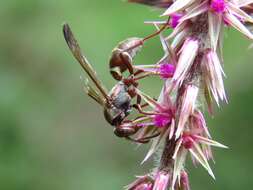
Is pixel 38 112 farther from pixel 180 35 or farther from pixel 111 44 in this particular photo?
pixel 180 35

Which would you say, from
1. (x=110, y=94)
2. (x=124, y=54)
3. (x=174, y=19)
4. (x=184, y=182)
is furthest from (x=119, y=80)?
(x=184, y=182)

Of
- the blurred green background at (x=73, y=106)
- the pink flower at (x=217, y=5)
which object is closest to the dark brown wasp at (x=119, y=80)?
the pink flower at (x=217, y=5)

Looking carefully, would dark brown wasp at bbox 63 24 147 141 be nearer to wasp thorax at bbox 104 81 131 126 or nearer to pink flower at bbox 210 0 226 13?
wasp thorax at bbox 104 81 131 126

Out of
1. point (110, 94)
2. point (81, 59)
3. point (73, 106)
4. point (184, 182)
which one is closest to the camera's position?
point (184, 182)

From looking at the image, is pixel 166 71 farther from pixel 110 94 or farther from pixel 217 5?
pixel 110 94

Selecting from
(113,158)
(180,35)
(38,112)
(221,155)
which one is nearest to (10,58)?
(38,112)

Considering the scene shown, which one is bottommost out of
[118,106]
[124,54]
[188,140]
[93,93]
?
[188,140]

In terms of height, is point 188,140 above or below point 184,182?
above

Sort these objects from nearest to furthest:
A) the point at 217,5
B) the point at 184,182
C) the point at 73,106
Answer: the point at 217,5
the point at 184,182
the point at 73,106
